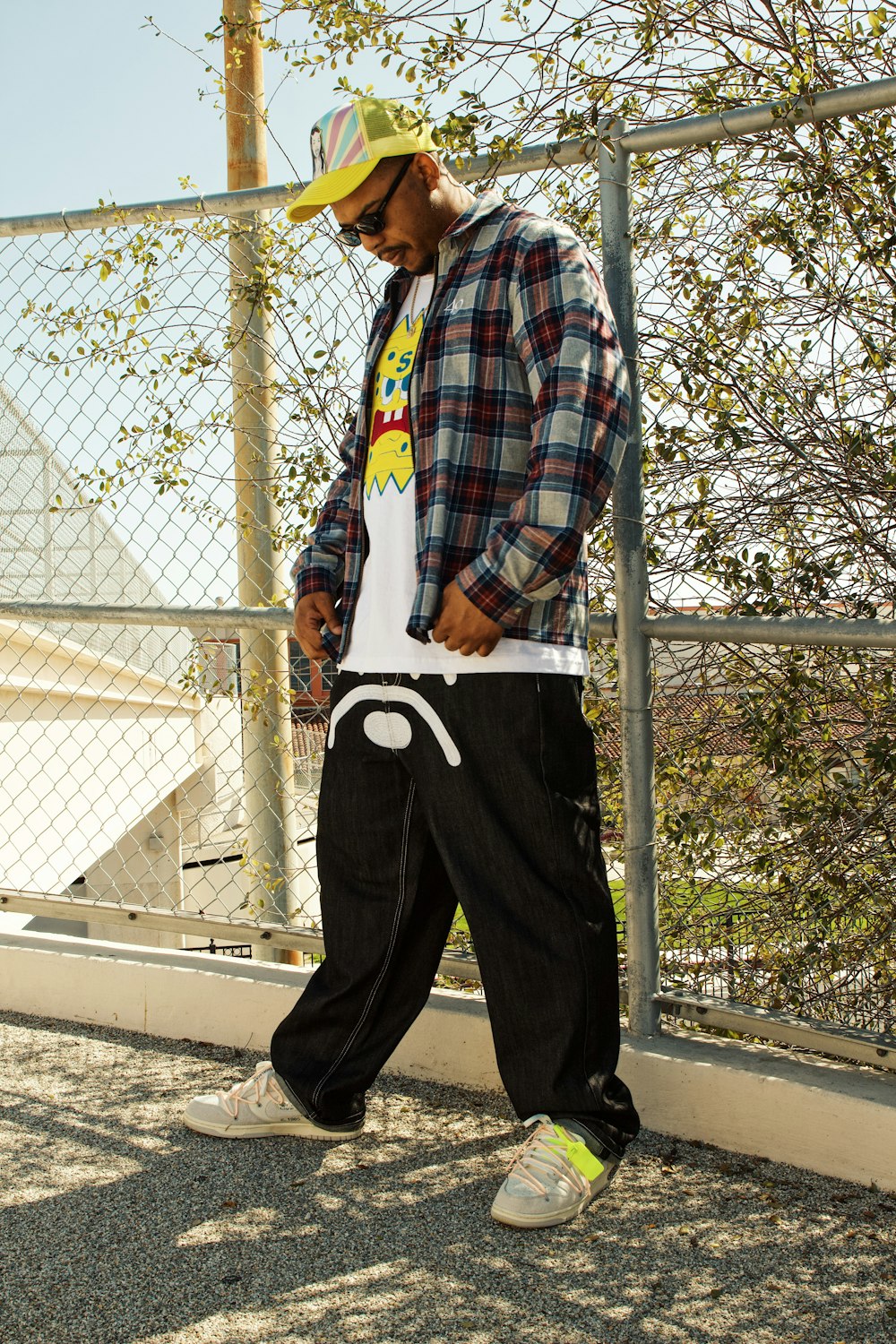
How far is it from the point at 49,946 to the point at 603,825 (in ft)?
5.71

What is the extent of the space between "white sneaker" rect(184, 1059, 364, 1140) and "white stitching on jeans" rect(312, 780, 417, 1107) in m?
0.07

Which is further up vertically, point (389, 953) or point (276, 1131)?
point (389, 953)

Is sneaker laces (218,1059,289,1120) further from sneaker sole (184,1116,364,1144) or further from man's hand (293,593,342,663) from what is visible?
man's hand (293,593,342,663)

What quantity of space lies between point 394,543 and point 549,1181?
121 cm

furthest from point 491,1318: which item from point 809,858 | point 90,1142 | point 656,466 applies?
point 656,466

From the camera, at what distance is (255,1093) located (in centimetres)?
256

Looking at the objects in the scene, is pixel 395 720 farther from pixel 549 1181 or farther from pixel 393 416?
pixel 549 1181

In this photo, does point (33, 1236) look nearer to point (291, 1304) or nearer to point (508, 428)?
point (291, 1304)

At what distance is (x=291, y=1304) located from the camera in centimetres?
191

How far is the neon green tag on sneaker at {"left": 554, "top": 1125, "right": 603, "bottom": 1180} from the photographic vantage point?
2184mm

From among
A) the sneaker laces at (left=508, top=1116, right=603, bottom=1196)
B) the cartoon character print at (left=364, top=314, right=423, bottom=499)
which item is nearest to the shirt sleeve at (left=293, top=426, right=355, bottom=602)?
the cartoon character print at (left=364, top=314, right=423, bottom=499)

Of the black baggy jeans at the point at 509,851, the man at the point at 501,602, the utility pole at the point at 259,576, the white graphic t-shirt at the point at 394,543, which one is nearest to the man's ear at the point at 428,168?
the man at the point at 501,602

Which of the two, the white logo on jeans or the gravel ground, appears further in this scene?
the white logo on jeans

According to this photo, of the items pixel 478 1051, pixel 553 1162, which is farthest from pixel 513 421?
pixel 478 1051
